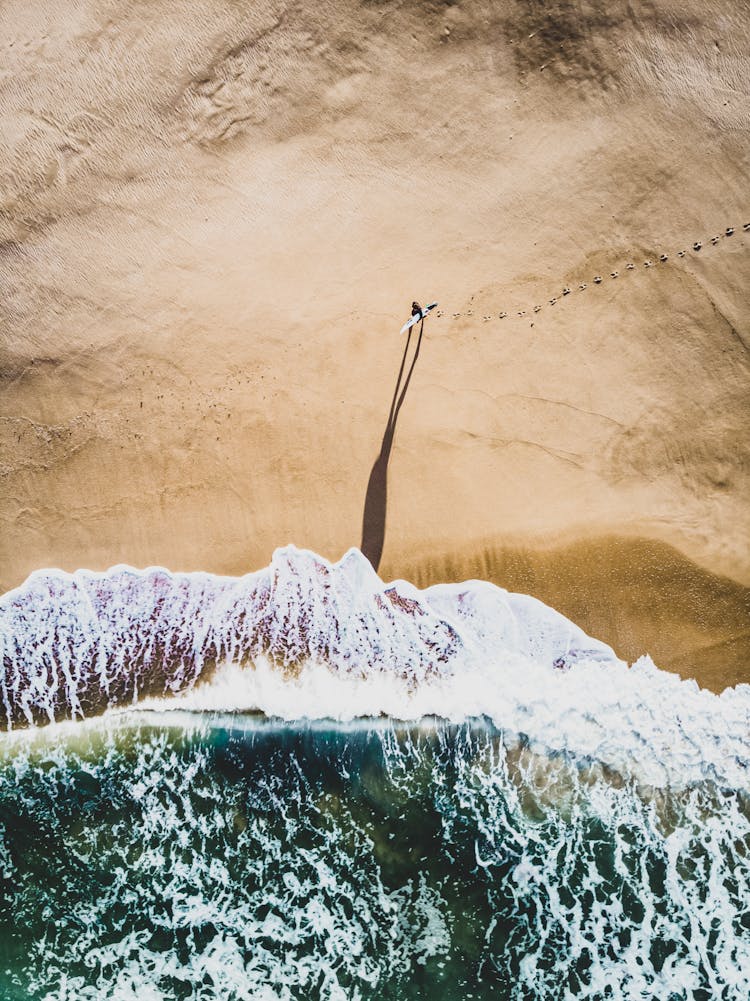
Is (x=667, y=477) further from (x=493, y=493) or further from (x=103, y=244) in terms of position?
(x=103, y=244)

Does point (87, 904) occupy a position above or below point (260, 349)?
below

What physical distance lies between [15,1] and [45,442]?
4864mm

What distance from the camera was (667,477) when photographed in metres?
7.45

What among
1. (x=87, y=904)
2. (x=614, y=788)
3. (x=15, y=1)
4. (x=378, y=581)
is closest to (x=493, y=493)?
(x=378, y=581)

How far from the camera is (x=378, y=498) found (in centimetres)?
760

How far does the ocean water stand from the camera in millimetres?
7340

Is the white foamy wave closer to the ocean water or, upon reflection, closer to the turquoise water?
the ocean water

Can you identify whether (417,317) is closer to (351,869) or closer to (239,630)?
(239,630)

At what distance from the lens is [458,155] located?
24.7 feet

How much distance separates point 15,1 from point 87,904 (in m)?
9.93

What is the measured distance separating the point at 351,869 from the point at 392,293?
6.20 meters

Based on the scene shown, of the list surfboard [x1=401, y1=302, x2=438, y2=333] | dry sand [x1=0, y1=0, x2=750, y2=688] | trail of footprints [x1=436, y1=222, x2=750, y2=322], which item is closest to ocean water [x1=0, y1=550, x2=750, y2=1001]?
dry sand [x1=0, y1=0, x2=750, y2=688]

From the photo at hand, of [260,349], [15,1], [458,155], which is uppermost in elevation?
[15,1]

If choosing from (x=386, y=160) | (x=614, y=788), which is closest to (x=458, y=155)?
(x=386, y=160)
